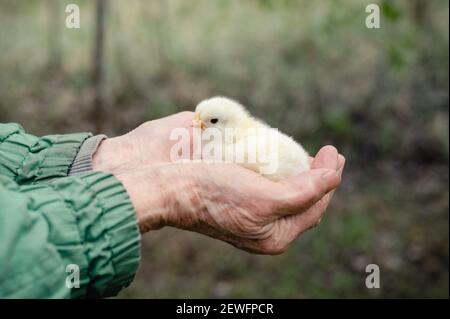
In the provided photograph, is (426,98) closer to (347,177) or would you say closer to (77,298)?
(347,177)

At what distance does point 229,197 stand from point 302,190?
290 millimetres

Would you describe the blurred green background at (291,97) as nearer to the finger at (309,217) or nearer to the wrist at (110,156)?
the finger at (309,217)

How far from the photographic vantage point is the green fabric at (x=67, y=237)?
1.64m

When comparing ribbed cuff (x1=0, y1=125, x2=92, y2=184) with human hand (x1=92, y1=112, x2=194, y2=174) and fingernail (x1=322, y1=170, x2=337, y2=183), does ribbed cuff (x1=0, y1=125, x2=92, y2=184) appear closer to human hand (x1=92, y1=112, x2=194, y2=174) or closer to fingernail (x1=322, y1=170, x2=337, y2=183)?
human hand (x1=92, y1=112, x2=194, y2=174)

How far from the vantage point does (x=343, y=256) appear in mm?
5301

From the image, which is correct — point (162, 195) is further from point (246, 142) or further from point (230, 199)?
point (246, 142)

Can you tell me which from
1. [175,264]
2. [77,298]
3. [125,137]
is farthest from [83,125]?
[77,298]

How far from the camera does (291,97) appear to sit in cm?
730

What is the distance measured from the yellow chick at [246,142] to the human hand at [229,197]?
0.13m

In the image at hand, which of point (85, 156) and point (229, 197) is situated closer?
point (229, 197)

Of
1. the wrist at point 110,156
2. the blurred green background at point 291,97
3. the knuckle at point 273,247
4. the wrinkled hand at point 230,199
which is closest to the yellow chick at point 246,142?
the wrinkled hand at point 230,199

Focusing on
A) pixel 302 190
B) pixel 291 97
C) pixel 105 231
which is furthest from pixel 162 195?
pixel 291 97

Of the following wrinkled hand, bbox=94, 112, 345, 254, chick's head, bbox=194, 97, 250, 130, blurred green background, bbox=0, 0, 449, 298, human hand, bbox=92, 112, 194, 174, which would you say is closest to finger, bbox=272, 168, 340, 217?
wrinkled hand, bbox=94, 112, 345, 254

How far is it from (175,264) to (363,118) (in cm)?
280
